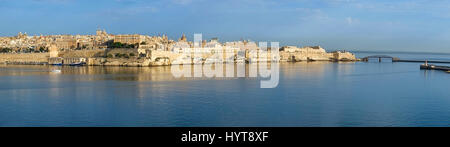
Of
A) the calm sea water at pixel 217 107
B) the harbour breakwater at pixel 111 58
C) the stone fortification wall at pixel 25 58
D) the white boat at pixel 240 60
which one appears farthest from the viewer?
the white boat at pixel 240 60

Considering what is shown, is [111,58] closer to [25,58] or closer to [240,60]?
[25,58]

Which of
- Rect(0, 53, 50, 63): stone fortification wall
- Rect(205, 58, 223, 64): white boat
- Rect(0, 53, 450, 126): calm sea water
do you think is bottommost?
Rect(0, 53, 450, 126): calm sea water

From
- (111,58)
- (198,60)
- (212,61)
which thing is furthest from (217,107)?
(212,61)

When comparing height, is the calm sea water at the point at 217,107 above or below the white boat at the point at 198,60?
below

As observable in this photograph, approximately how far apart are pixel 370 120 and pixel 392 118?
57cm

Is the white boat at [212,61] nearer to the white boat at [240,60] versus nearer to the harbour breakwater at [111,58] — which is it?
the harbour breakwater at [111,58]

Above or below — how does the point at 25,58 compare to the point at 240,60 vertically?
above

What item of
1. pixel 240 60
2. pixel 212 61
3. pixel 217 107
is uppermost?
pixel 240 60

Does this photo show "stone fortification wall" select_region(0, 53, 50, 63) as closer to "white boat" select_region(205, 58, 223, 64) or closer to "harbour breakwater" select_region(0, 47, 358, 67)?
"harbour breakwater" select_region(0, 47, 358, 67)

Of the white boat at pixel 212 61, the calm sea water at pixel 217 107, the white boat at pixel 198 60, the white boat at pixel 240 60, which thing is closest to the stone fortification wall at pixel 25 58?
the white boat at pixel 198 60

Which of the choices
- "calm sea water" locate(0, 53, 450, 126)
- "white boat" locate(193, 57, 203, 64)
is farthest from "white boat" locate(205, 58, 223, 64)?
"calm sea water" locate(0, 53, 450, 126)
